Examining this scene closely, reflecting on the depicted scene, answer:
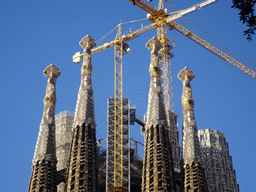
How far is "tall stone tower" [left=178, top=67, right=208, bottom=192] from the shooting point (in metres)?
53.3

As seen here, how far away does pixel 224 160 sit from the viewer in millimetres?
64562

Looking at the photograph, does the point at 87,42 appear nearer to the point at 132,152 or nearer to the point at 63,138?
the point at 63,138

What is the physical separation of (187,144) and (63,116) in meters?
19.7

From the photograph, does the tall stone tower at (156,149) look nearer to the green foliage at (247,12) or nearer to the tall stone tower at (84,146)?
the tall stone tower at (84,146)

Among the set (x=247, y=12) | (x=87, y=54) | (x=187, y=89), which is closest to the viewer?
(x=247, y=12)

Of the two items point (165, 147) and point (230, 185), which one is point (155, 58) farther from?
point (230, 185)

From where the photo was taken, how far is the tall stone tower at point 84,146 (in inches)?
1991

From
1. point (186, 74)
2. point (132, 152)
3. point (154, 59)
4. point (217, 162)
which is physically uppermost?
point (154, 59)

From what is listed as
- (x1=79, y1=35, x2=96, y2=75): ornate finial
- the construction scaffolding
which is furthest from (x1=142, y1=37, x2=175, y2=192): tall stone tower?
(x1=79, y1=35, x2=96, y2=75): ornate finial

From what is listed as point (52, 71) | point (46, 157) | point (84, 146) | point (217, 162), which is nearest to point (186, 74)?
point (217, 162)

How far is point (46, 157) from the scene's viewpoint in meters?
53.2

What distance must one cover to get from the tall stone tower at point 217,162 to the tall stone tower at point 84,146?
660 inches

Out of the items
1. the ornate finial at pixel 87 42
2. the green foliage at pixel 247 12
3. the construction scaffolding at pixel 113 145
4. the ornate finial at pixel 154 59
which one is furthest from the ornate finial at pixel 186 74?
the green foliage at pixel 247 12

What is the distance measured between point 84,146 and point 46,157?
14.0 ft
